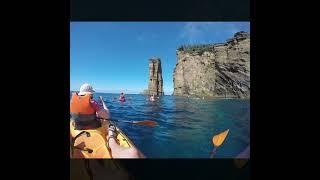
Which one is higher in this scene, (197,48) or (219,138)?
(197,48)

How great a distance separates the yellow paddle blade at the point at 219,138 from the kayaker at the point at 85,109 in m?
1.38

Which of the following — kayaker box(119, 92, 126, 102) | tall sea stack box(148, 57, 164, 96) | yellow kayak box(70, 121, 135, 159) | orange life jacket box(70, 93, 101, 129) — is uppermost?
tall sea stack box(148, 57, 164, 96)

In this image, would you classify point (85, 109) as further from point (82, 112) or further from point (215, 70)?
point (215, 70)

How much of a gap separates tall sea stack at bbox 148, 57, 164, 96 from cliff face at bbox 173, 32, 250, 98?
0.19 m

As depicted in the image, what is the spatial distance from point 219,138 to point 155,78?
3.40 feet

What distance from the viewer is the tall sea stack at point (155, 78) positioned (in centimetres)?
454

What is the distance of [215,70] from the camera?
479 cm

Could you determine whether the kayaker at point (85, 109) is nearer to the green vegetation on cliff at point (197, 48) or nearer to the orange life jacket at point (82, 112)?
the orange life jacket at point (82, 112)

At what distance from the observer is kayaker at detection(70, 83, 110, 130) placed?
4.61 meters

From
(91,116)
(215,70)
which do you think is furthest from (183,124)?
(91,116)

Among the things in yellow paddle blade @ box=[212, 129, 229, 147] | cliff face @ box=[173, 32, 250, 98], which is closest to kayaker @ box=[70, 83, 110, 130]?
cliff face @ box=[173, 32, 250, 98]

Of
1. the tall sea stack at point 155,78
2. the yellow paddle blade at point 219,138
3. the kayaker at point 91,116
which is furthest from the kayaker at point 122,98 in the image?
the yellow paddle blade at point 219,138

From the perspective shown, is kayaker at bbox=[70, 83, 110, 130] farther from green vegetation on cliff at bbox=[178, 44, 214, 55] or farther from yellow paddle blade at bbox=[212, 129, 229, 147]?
yellow paddle blade at bbox=[212, 129, 229, 147]
